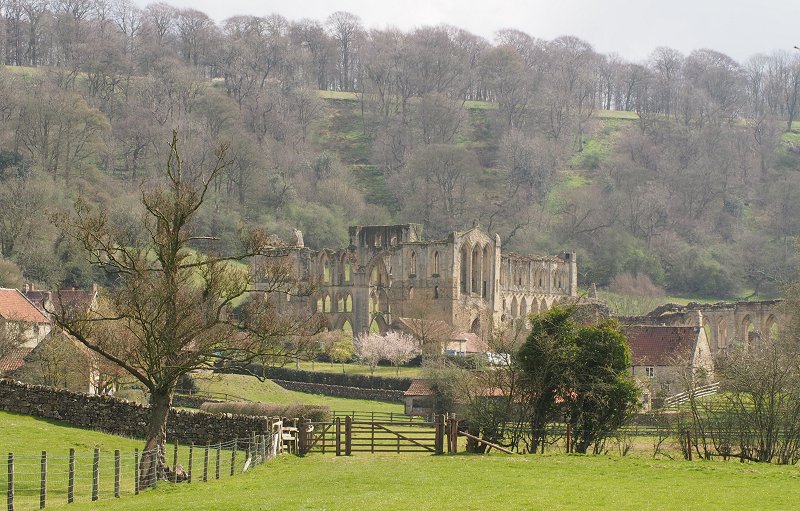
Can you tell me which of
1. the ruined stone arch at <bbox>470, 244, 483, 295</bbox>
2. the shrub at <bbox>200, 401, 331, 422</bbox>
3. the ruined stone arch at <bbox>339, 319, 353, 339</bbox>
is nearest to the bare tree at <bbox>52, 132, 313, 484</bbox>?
the shrub at <bbox>200, 401, 331, 422</bbox>

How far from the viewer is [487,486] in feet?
92.7

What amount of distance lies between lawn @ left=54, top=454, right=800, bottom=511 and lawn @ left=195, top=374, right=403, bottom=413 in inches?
1179

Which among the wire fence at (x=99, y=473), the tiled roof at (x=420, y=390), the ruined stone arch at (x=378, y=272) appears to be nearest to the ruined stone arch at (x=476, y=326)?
the ruined stone arch at (x=378, y=272)

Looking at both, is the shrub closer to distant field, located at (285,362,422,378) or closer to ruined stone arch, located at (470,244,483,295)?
distant field, located at (285,362,422,378)

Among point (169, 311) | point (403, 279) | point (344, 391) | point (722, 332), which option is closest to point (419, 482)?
point (169, 311)

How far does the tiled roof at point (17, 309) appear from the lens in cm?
6294

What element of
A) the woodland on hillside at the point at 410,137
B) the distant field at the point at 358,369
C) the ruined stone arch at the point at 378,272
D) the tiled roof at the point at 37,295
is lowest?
the distant field at the point at 358,369

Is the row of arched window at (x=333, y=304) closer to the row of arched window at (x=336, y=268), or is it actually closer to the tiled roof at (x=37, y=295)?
the row of arched window at (x=336, y=268)

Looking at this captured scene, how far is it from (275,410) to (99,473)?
22027mm

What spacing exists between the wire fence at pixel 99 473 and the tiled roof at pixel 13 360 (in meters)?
20.7

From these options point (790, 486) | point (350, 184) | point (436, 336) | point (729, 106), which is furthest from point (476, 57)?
point (790, 486)

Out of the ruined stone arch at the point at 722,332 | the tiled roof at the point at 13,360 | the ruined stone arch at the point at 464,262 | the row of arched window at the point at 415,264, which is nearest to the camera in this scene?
the tiled roof at the point at 13,360

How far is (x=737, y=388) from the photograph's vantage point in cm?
4109

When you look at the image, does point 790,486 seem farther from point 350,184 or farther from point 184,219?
point 350,184
